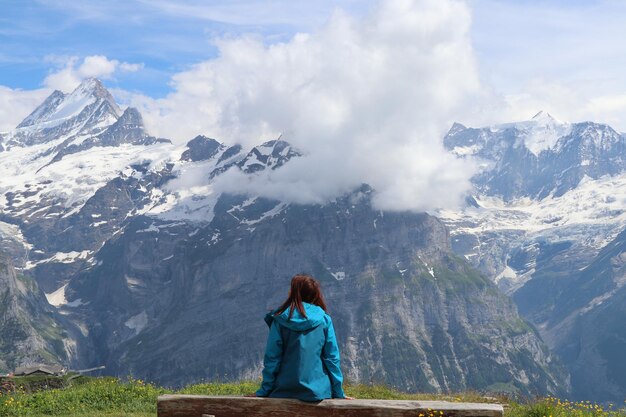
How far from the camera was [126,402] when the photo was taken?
28.9 meters

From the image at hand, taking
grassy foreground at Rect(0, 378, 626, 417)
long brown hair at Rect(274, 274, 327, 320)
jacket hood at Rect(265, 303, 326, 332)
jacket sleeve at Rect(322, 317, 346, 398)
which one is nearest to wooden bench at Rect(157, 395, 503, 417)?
jacket sleeve at Rect(322, 317, 346, 398)

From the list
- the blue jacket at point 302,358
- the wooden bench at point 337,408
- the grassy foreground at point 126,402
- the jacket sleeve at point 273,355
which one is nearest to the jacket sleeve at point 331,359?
the blue jacket at point 302,358

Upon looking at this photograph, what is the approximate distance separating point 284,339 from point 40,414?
14156 mm

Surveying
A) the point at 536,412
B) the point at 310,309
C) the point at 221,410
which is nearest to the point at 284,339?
the point at 310,309

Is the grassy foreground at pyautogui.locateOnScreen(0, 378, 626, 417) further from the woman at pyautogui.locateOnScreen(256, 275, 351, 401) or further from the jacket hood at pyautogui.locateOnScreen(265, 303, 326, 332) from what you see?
the jacket hood at pyautogui.locateOnScreen(265, 303, 326, 332)

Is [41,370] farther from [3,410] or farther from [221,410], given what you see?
[221,410]

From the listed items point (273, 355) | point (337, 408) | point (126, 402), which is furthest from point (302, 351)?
point (126, 402)

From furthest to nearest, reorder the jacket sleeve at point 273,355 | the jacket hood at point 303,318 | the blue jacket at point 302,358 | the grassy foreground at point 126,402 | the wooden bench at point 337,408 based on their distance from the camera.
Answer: the grassy foreground at point 126,402, the jacket sleeve at point 273,355, the blue jacket at point 302,358, the jacket hood at point 303,318, the wooden bench at point 337,408

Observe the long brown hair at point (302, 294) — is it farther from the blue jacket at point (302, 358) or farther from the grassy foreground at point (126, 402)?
the grassy foreground at point (126, 402)

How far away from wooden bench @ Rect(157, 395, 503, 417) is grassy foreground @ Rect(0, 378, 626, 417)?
7.48 m

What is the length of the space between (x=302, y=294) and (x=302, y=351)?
1367 millimetres

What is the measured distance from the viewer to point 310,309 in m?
17.7

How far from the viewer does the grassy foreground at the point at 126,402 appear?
24859mm

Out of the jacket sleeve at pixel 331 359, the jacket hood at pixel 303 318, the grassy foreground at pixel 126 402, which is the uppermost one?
the jacket hood at pixel 303 318
